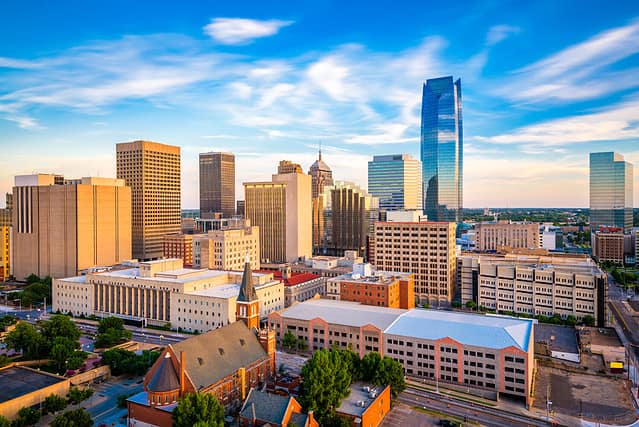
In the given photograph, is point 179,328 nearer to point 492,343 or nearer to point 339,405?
point 339,405

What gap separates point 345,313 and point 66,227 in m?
137

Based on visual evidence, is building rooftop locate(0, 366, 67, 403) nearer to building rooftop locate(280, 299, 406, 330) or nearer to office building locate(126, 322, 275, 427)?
office building locate(126, 322, 275, 427)

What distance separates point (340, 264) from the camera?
19050cm

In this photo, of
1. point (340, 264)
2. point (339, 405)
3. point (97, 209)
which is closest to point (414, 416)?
point (339, 405)

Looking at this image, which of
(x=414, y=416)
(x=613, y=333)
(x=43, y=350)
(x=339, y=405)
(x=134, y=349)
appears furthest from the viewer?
(x=613, y=333)

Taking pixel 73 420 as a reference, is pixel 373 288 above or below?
above

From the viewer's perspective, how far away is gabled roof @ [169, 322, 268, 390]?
64.9 metres

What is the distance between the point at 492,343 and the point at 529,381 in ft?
28.0

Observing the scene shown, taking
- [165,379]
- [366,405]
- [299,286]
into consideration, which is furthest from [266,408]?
[299,286]

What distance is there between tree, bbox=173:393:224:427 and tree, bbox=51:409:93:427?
1548cm

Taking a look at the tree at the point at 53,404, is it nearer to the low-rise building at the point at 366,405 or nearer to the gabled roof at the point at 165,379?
the gabled roof at the point at 165,379

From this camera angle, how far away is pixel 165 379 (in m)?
63.4

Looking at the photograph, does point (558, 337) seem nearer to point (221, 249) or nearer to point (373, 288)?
point (373, 288)

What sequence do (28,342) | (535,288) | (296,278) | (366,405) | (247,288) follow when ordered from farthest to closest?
(296,278), (535,288), (28,342), (247,288), (366,405)
